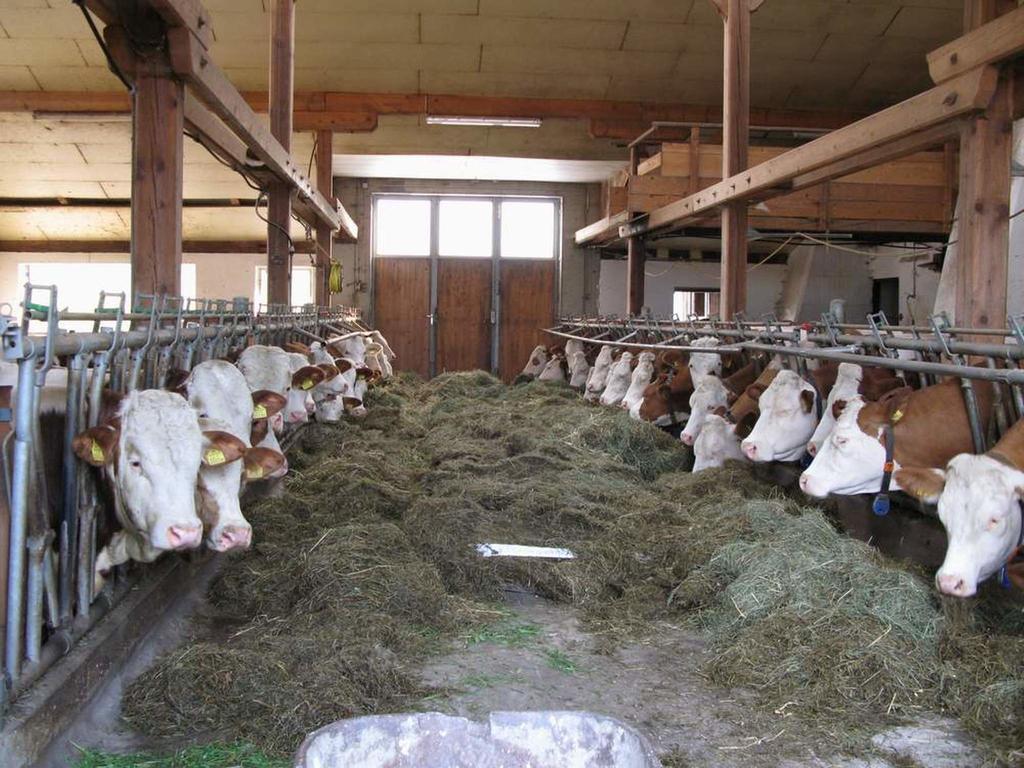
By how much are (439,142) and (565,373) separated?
4.62 meters

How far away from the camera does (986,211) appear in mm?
4762

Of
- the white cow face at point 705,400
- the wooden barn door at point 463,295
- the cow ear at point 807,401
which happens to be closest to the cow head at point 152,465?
the cow ear at point 807,401

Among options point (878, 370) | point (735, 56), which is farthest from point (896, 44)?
point (878, 370)

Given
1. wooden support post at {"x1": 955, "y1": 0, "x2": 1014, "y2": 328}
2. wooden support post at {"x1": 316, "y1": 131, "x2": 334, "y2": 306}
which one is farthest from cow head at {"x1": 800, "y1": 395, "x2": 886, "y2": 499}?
wooden support post at {"x1": 316, "y1": 131, "x2": 334, "y2": 306}

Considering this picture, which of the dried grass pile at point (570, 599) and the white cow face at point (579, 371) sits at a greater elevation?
the white cow face at point (579, 371)

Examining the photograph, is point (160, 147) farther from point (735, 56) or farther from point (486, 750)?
point (735, 56)

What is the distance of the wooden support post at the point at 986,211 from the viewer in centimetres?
470

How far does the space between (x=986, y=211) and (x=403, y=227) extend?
1565 cm

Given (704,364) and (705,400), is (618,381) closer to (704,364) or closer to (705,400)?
(704,364)

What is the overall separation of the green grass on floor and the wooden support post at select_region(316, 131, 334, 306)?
10.8 m

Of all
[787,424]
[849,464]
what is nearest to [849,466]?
[849,464]

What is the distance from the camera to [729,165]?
8.67 meters

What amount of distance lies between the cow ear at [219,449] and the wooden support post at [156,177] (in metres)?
1.67

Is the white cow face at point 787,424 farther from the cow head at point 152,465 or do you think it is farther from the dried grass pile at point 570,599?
the cow head at point 152,465
